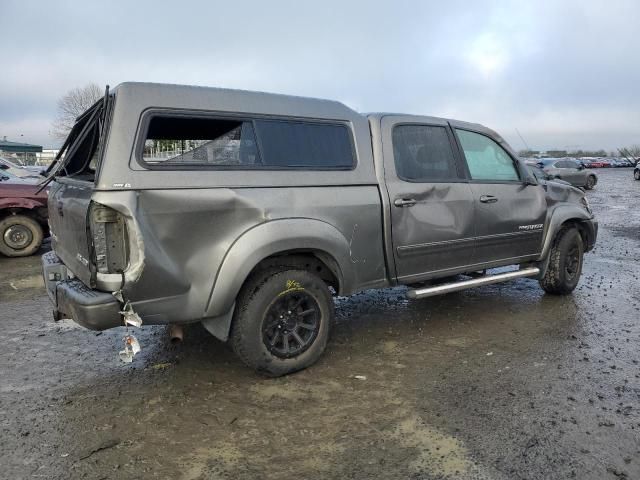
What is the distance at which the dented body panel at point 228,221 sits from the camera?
313 cm

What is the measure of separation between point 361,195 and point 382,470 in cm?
212

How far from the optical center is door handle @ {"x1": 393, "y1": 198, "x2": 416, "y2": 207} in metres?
4.28

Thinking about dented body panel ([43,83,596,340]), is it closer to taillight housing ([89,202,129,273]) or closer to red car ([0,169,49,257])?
taillight housing ([89,202,129,273])

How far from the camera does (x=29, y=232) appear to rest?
28.6ft

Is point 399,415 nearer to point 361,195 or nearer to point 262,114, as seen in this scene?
point 361,195

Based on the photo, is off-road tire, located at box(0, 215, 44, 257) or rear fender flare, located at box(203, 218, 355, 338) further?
off-road tire, located at box(0, 215, 44, 257)

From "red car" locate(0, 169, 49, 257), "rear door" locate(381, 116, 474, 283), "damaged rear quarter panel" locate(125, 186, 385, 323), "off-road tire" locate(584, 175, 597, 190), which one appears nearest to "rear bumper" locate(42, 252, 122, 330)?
"damaged rear quarter panel" locate(125, 186, 385, 323)

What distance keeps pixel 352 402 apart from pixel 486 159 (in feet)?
9.94

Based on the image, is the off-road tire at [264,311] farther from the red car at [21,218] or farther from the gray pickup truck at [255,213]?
the red car at [21,218]

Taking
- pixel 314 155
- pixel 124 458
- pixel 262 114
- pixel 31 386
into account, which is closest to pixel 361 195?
pixel 314 155

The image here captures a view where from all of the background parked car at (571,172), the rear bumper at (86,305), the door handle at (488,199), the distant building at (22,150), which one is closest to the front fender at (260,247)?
the rear bumper at (86,305)

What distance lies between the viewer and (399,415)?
3.29 metres

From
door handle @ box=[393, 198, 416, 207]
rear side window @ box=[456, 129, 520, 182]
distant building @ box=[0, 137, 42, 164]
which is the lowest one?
door handle @ box=[393, 198, 416, 207]

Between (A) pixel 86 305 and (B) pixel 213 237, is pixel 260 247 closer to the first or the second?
(B) pixel 213 237
